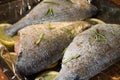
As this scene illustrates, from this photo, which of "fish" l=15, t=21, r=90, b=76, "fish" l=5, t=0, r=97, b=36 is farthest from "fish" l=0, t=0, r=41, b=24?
"fish" l=15, t=21, r=90, b=76

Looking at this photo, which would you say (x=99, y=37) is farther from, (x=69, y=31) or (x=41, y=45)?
(x=41, y=45)

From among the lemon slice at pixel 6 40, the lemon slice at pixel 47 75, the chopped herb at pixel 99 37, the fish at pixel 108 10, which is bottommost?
the lemon slice at pixel 47 75

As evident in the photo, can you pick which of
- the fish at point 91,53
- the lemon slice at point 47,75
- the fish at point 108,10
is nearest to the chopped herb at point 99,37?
the fish at point 91,53

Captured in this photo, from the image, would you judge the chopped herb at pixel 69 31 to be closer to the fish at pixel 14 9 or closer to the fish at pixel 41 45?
the fish at pixel 41 45

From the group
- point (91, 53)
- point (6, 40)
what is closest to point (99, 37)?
point (91, 53)

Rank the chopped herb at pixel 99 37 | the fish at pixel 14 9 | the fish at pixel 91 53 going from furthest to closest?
the fish at pixel 14 9 < the chopped herb at pixel 99 37 < the fish at pixel 91 53

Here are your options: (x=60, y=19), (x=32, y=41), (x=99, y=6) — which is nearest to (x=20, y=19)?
(x=60, y=19)

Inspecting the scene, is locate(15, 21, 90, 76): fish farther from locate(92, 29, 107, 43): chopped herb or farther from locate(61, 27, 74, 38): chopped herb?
locate(92, 29, 107, 43): chopped herb
